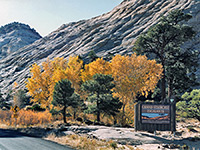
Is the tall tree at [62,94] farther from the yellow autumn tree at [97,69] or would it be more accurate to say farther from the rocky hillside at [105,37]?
the rocky hillside at [105,37]

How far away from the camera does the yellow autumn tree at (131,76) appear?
29.0 meters

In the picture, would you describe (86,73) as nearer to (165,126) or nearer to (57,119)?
(57,119)

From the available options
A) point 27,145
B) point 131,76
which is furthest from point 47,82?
point 27,145

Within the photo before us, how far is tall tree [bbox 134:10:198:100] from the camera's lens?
30141 mm

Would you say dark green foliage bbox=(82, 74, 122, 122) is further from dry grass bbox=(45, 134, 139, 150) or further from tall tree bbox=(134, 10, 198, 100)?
dry grass bbox=(45, 134, 139, 150)

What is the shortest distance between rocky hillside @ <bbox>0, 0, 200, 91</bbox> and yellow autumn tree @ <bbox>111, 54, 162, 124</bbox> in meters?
42.7

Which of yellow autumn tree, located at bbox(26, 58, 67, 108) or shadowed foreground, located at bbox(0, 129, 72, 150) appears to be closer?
shadowed foreground, located at bbox(0, 129, 72, 150)

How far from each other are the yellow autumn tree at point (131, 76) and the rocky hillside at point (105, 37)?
1680 inches

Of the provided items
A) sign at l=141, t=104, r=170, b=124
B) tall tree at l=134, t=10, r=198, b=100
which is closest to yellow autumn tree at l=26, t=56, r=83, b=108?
tall tree at l=134, t=10, r=198, b=100

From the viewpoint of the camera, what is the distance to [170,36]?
1216 inches

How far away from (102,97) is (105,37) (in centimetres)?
6918

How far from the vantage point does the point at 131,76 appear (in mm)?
30047

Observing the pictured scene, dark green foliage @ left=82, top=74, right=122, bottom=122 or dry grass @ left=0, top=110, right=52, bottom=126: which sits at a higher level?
dark green foliage @ left=82, top=74, right=122, bottom=122

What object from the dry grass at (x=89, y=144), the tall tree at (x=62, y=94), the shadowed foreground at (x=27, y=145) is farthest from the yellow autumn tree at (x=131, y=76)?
the shadowed foreground at (x=27, y=145)
